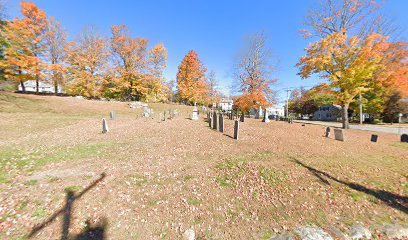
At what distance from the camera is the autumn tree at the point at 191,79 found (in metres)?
38.4

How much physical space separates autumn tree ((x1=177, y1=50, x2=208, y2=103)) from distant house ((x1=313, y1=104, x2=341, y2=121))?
3661 centimetres

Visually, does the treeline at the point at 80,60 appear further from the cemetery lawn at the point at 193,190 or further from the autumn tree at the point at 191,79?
the cemetery lawn at the point at 193,190

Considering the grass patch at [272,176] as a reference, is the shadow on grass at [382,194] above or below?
below

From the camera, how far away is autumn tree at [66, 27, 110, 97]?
1062 inches

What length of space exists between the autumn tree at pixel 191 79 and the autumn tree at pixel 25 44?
2428cm

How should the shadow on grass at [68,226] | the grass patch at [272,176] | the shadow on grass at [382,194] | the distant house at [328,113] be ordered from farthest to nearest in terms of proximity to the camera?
the distant house at [328,113]
the grass patch at [272,176]
the shadow on grass at [382,194]
the shadow on grass at [68,226]

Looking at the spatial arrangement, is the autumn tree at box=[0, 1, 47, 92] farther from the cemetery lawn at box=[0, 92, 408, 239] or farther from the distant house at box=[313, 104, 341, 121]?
the distant house at box=[313, 104, 341, 121]

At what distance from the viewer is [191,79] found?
39.1m

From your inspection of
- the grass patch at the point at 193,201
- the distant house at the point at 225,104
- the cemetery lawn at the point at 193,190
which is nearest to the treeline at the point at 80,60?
the cemetery lawn at the point at 193,190

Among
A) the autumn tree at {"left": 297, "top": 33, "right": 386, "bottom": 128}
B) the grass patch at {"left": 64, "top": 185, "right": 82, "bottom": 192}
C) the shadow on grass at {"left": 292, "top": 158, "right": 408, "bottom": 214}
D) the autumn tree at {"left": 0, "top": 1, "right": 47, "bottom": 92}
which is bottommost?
the shadow on grass at {"left": 292, "top": 158, "right": 408, "bottom": 214}

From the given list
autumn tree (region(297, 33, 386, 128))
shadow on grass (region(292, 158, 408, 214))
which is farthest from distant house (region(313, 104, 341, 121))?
shadow on grass (region(292, 158, 408, 214))

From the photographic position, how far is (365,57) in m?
13.0

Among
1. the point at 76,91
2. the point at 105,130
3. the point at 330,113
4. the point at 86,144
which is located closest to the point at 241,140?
the point at 86,144

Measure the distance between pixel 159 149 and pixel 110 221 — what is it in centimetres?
402
